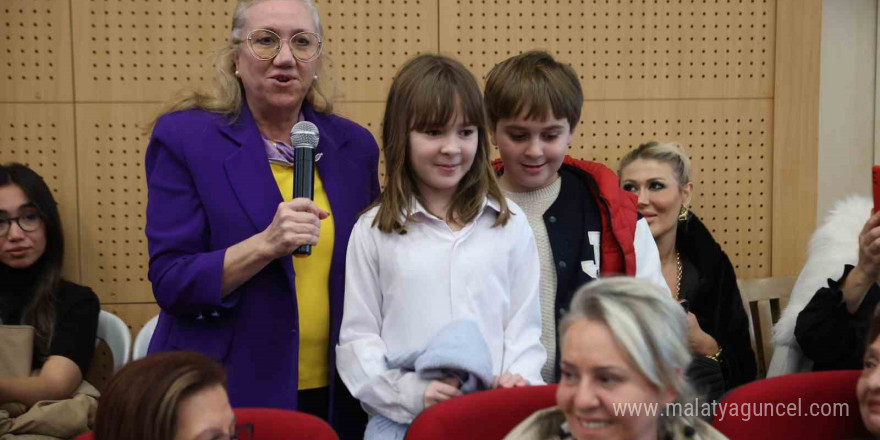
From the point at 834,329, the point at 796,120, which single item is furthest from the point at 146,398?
the point at 796,120

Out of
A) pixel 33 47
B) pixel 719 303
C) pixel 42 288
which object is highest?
pixel 33 47

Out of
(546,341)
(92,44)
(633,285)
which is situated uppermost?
(92,44)

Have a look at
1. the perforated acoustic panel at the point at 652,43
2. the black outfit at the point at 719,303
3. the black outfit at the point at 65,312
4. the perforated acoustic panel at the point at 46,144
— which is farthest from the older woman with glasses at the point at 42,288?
the black outfit at the point at 719,303

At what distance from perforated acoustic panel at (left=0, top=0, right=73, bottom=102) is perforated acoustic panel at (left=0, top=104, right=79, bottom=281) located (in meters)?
0.08

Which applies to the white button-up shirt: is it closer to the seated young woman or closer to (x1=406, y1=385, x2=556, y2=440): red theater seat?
(x1=406, y1=385, x2=556, y2=440): red theater seat

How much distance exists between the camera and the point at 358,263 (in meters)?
2.06

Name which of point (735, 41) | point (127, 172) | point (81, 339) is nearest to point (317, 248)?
point (81, 339)

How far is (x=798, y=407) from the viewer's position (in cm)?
184

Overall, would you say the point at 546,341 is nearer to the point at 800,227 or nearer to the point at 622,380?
the point at 622,380

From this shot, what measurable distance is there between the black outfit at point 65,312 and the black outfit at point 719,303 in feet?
8.02

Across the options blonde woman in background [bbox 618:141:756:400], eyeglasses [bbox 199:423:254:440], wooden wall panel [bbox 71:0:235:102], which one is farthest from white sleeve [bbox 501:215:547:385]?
wooden wall panel [bbox 71:0:235:102]

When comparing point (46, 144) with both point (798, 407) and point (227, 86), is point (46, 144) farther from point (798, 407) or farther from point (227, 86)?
point (798, 407)

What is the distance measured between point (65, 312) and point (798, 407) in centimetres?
271

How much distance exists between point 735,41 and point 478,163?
89.8 inches
